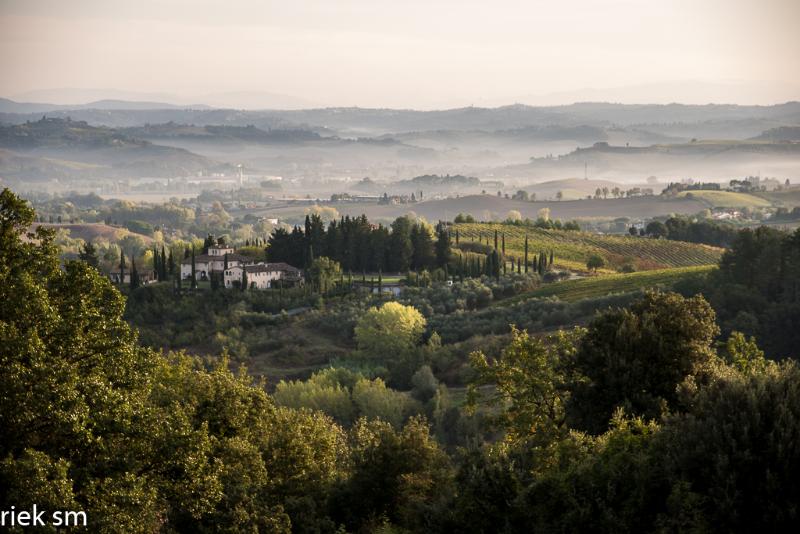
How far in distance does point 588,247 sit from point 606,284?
34086 mm

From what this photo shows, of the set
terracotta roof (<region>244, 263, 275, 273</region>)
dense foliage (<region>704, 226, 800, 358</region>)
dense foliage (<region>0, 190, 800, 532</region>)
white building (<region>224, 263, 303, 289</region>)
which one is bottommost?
white building (<region>224, 263, 303, 289</region>)

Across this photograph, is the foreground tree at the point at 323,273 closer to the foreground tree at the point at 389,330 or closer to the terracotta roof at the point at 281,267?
the terracotta roof at the point at 281,267

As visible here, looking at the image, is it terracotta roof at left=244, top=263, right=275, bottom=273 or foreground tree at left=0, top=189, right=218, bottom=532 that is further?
terracotta roof at left=244, top=263, right=275, bottom=273

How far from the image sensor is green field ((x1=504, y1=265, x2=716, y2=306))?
262 feet

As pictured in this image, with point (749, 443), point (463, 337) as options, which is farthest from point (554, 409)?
point (463, 337)

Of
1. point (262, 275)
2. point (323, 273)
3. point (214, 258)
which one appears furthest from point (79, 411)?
point (214, 258)

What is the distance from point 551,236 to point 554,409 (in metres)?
97.8

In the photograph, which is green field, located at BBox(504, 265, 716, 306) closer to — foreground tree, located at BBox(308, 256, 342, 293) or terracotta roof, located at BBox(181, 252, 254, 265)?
foreground tree, located at BBox(308, 256, 342, 293)

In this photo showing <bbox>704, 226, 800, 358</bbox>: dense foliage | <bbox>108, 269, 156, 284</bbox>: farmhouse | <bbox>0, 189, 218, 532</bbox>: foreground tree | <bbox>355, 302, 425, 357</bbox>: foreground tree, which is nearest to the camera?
<bbox>0, 189, 218, 532</bbox>: foreground tree

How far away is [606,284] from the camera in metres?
84.1

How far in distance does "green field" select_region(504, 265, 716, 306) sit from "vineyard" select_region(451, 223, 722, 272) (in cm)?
1466

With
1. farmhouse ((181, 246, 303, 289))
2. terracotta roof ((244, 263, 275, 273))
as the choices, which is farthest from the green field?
terracotta roof ((244, 263, 275, 273))

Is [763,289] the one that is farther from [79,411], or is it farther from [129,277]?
[79,411]

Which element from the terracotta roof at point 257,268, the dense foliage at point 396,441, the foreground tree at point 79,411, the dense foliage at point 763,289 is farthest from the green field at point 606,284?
the foreground tree at point 79,411
